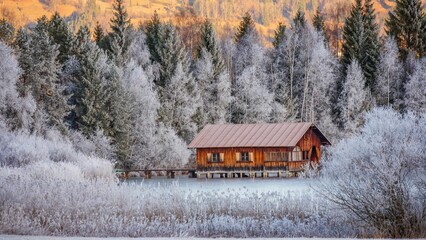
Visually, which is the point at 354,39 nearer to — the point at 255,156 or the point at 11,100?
the point at 255,156

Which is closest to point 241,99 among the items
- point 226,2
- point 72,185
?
point 72,185

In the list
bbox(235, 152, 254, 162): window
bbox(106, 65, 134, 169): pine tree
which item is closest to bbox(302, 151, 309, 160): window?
bbox(235, 152, 254, 162): window

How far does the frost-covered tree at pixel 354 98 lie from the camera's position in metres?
69.8

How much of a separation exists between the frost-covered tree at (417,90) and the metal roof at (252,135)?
11.3m

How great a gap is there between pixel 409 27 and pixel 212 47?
71.6 ft

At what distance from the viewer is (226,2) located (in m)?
166

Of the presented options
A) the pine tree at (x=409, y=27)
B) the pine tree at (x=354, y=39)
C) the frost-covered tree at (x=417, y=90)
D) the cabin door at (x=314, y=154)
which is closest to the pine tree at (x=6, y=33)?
the cabin door at (x=314, y=154)

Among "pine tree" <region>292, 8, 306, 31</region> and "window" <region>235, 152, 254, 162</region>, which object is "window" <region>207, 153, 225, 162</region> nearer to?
"window" <region>235, 152, 254, 162</region>

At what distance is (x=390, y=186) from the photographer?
18.0 meters

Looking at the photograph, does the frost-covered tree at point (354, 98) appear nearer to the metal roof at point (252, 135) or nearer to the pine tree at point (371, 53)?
the pine tree at point (371, 53)

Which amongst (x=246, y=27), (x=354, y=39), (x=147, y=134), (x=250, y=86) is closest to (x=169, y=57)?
(x=250, y=86)

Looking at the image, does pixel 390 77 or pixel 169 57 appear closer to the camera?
pixel 169 57

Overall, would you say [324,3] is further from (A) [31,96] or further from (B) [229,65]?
(A) [31,96]

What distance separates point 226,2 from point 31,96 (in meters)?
113
